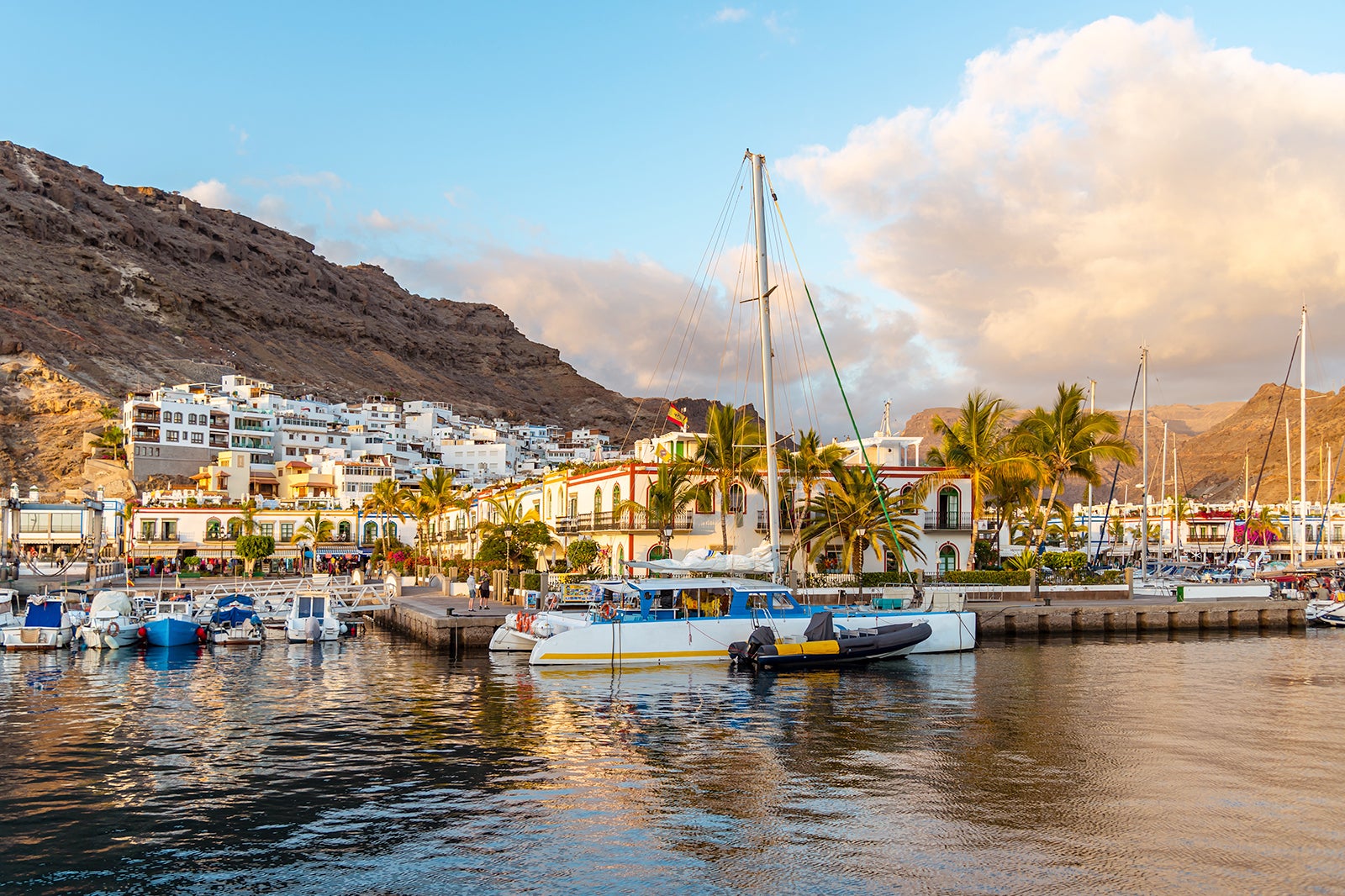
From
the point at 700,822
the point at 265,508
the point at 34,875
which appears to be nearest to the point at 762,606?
the point at 700,822

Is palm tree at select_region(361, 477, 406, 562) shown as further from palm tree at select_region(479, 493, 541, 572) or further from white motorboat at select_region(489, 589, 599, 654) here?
white motorboat at select_region(489, 589, 599, 654)

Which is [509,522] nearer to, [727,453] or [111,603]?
[727,453]

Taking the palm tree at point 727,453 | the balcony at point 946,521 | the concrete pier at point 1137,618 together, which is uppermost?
the palm tree at point 727,453

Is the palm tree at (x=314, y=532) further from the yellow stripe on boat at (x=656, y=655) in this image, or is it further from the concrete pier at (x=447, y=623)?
the yellow stripe on boat at (x=656, y=655)

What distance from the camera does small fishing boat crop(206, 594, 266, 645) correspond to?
147ft

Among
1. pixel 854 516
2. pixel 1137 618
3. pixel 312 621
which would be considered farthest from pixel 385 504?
pixel 1137 618

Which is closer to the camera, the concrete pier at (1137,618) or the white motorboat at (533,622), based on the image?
the white motorboat at (533,622)

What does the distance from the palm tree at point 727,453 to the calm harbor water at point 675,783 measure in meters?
17.3

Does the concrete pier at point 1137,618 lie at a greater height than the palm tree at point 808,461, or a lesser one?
lesser

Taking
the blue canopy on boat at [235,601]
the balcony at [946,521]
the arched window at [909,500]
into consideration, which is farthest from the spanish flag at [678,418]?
the blue canopy on boat at [235,601]

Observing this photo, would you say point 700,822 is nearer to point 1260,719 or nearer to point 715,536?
point 1260,719

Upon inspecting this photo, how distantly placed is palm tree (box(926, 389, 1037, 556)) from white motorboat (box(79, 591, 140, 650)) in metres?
38.6

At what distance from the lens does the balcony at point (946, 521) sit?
2176 inches

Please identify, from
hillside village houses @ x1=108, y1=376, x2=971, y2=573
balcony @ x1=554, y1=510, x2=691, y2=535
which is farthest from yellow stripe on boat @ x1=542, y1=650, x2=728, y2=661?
balcony @ x1=554, y1=510, x2=691, y2=535
